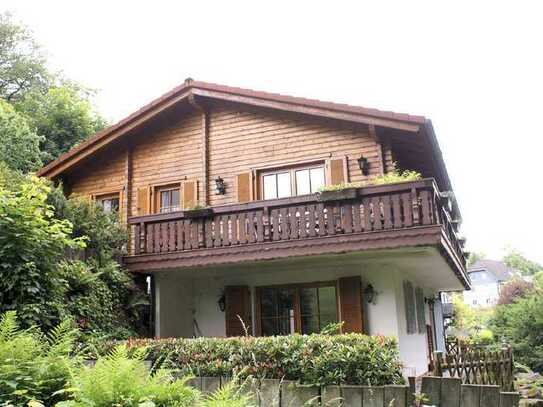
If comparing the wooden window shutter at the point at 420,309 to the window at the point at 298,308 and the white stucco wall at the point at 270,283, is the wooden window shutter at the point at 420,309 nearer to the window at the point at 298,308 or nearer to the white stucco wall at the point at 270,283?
the white stucco wall at the point at 270,283

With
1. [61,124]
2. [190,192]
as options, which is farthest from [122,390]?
[61,124]

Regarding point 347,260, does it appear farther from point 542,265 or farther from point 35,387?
point 542,265

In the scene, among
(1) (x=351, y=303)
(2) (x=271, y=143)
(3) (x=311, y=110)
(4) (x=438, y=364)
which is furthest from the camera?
(2) (x=271, y=143)

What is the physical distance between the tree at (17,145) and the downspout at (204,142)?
8196 mm

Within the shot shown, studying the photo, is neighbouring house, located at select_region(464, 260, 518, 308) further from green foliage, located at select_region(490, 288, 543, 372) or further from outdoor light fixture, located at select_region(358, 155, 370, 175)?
outdoor light fixture, located at select_region(358, 155, 370, 175)

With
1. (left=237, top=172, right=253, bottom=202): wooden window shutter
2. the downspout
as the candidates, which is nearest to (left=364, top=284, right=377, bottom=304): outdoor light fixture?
(left=237, top=172, right=253, bottom=202): wooden window shutter

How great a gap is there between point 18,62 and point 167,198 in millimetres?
30367

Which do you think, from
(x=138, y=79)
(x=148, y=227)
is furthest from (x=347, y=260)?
(x=138, y=79)

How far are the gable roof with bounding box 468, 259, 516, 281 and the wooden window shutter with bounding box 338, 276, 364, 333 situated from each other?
272 ft

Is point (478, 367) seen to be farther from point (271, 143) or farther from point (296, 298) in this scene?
point (271, 143)

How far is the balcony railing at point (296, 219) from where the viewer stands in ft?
32.2

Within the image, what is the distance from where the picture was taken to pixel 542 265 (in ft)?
301

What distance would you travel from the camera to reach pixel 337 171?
42.8 feet

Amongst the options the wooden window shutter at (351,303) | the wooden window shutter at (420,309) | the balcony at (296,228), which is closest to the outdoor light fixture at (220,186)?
the balcony at (296,228)
